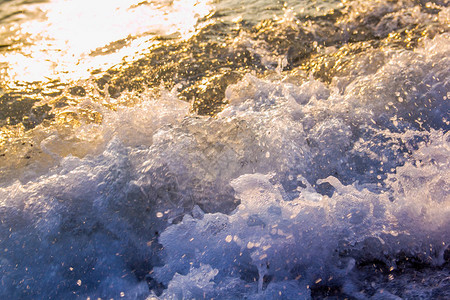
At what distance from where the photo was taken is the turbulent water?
5.45 feet

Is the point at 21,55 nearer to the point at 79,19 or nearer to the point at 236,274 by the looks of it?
the point at 79,19

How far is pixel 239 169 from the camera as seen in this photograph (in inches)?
78.8

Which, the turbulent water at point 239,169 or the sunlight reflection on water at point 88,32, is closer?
the turbulent water at point 239,169

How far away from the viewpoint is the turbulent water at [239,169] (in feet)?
5.45

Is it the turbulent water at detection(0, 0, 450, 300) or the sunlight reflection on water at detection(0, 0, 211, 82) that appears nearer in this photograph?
the turbulent water at detection(0, 0, 450, 300)

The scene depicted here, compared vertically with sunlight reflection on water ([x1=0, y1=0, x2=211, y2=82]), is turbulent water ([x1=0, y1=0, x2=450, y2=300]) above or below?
below

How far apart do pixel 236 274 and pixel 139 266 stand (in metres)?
0.38

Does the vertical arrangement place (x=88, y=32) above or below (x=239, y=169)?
above

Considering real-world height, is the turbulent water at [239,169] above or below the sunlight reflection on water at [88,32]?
below

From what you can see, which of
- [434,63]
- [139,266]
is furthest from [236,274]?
[434,63]

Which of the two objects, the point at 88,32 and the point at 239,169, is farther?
the point at 88,32

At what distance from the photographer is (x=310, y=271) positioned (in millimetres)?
1651

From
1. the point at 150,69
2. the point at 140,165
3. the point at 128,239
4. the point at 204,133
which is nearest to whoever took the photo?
the point at 128,239

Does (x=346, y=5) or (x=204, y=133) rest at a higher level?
(x=346, y=5)
